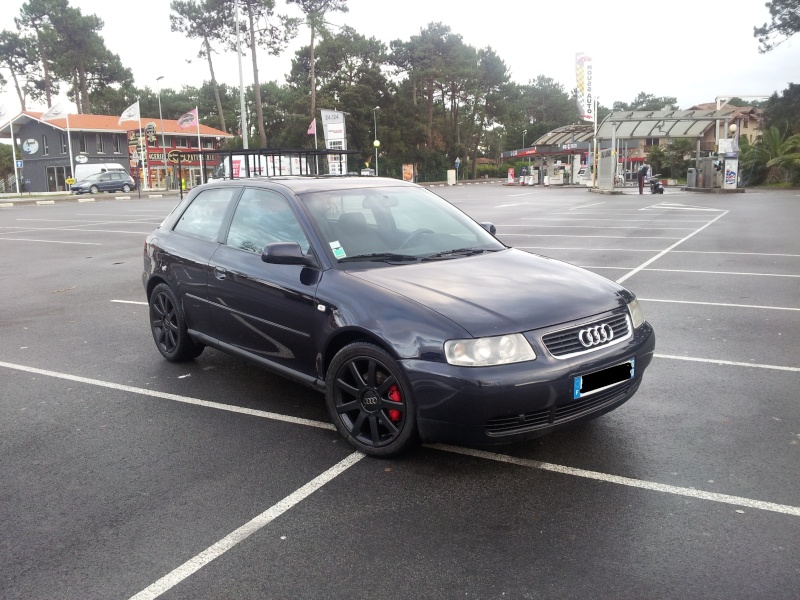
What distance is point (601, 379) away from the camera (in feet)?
12.7

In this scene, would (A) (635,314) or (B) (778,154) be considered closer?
(A) (635,314)

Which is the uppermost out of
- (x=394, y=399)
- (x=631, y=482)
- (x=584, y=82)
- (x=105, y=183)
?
(x=584, y=82)

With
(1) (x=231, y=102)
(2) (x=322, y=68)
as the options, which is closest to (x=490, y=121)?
(2) (x=322, y=68)

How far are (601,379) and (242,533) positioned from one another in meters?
2.01

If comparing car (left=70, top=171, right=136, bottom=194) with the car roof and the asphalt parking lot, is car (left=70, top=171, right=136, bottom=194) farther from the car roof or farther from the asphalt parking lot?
the car roof

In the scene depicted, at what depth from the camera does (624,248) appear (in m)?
13.9

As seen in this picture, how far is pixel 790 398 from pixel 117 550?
440 cm

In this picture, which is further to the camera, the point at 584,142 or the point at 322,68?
the point at 322,68

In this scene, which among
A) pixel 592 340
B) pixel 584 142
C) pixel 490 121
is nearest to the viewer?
pixel 592 340

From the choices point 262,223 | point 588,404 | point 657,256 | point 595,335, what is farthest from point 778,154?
point 588,404

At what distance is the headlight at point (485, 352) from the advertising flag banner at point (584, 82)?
145 feet

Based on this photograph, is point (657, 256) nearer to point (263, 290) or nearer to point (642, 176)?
point (263, 290)

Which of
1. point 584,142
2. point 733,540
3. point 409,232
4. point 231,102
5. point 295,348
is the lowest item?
point 733,540

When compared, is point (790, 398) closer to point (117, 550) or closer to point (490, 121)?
Answer: point (117, 550)
